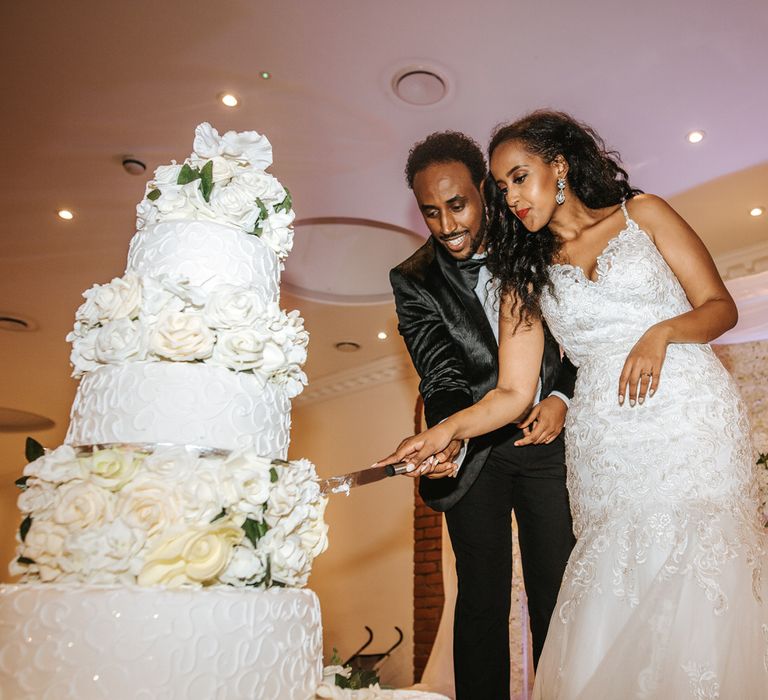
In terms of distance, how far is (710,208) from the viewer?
15.6ft

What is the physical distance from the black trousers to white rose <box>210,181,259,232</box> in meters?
1.17

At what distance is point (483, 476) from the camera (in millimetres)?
2193

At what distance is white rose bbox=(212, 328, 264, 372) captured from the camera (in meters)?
1.30

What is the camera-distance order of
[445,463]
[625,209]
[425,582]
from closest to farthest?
1. [445,463]
2. [625,209]
3. [425,582]

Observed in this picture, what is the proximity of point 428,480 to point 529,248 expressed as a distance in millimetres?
853

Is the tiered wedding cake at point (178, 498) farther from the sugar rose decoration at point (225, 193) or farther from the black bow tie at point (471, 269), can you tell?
the black bow tie at point (471, 269)

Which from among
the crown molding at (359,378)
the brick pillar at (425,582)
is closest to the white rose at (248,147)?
the brick pillar at (425,582)

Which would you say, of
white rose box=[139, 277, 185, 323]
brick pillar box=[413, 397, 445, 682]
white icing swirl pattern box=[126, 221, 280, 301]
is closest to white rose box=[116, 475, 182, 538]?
white rose box=[139, 277, 185, 323]

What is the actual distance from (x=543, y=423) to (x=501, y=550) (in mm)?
448

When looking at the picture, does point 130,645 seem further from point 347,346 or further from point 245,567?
point 347,346

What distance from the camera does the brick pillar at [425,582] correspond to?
6.02m

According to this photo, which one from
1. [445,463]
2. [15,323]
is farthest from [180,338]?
[15,323]

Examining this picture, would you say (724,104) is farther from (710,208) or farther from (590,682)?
(590,682)

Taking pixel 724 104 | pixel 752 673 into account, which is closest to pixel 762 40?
pixel 724 104
